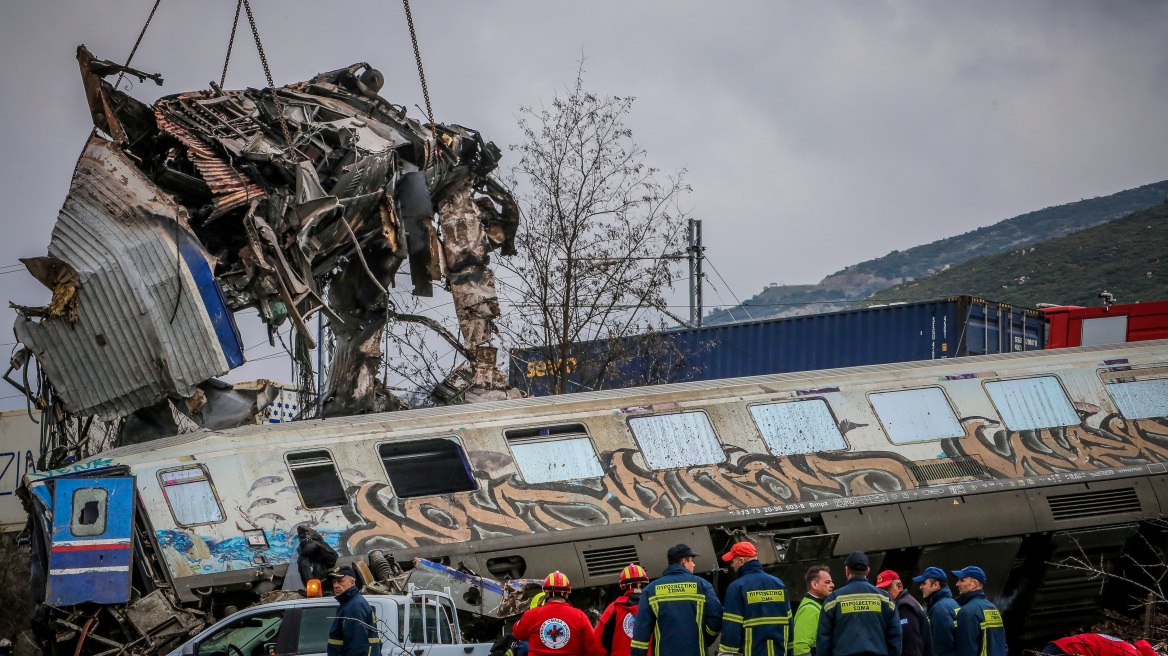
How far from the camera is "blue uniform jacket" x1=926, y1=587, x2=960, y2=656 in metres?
9.96

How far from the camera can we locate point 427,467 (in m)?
14.5

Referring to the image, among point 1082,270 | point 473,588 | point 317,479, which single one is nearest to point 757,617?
point 473,588

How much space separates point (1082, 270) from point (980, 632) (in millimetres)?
71585

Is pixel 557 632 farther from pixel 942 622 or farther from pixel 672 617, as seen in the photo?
pixel 942 622

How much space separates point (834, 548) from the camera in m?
14.5

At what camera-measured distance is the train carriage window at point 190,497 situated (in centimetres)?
1341

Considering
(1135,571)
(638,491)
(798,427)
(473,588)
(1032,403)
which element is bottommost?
(1135,571)

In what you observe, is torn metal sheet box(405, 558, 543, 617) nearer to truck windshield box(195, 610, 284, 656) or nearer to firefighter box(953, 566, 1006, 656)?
truck windshield box(195, 610, 284, 656)

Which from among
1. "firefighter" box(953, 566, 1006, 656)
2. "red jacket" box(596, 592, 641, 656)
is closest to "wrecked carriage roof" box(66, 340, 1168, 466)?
"red jacket" box(596, 592, 641, 656)

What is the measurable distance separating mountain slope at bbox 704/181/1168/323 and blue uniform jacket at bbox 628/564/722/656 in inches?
4922

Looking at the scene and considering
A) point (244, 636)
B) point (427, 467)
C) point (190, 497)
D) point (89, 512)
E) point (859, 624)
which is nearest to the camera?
point (859, 624)

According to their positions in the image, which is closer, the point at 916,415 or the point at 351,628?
the point at 351,628

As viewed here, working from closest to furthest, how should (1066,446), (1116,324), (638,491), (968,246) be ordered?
(638,491) < (1066,446) < (1116,324) < (968,246)

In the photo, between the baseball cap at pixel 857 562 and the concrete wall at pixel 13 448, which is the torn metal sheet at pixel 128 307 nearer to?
the baseball cap at pixel 857 562
